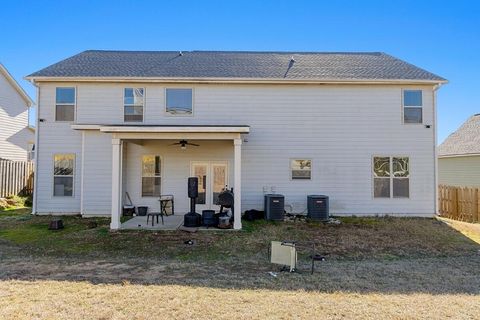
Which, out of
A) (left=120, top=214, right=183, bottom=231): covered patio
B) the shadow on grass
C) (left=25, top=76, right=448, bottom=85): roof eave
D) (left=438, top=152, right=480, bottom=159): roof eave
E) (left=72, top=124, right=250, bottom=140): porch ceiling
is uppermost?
(left=25, top=76, right=448, bottom=85): roof eave

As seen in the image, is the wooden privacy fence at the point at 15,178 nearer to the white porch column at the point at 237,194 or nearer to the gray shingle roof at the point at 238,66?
the gray shingle roof at the point at 238,66

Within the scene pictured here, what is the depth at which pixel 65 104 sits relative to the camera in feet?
42.0

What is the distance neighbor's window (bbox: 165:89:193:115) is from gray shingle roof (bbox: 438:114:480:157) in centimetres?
1598

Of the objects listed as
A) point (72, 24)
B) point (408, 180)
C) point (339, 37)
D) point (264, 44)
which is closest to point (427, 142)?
point (408, 180)

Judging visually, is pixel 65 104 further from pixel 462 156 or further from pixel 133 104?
pixel 462 156

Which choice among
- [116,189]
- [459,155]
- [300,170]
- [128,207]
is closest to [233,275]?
[116,189]

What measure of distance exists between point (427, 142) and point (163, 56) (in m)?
12.1

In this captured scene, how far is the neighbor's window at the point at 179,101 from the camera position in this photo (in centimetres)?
1284

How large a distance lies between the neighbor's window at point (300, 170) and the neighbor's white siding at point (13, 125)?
17.3 meters

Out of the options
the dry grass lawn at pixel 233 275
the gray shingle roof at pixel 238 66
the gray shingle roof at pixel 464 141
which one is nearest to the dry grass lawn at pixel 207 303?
the dry grass lawn at pixel 233 275

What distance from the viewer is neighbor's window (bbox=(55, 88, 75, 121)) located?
12.8 metres

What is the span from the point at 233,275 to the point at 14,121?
20651mm

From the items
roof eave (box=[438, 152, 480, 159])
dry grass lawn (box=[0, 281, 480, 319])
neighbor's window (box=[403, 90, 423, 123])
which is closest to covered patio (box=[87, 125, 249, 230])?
dry grass lawn (box=[0, 281, 480, 319])

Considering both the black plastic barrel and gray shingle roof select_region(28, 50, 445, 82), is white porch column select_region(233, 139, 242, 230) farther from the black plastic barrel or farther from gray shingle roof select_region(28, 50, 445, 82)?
gray shingle roof select_region(28, 50, 445, 82)
